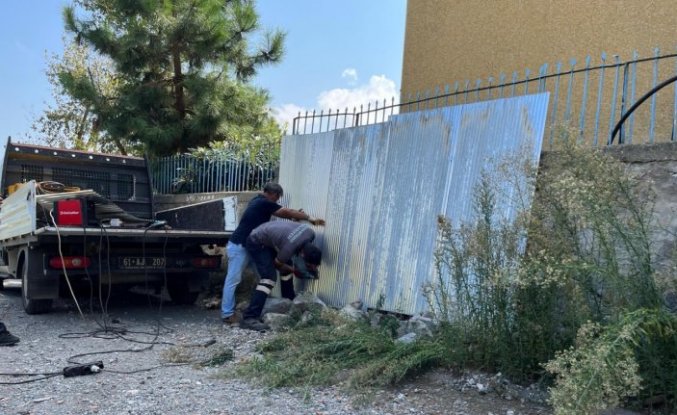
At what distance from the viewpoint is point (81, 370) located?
480 cm

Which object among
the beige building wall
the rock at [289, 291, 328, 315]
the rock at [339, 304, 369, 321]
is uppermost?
the beige building wall

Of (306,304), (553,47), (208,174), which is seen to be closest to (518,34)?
(553,47)

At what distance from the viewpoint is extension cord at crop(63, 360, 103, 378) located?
4762 mm

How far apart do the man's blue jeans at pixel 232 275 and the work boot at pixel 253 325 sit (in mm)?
388

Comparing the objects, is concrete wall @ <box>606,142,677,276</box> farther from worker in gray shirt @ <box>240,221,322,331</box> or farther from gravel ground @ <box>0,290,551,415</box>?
worker in gray shirt @ <box>240,221,322,331</box>

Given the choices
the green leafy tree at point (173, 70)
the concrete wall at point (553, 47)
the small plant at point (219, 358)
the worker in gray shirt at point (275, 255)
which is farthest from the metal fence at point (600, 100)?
the green leafy tree at point (173, 70)

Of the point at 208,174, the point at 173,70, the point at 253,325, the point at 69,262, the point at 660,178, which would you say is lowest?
the point at 253,325

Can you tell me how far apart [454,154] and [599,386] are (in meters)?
3.26

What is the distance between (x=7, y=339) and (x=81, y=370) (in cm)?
162

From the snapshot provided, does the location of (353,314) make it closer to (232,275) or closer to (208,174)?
(232,275)

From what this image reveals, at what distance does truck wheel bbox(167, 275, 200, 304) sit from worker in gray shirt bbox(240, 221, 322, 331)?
1.62 metres

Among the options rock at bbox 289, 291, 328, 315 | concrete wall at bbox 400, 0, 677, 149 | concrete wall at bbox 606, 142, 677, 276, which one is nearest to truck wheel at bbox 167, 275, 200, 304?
rock at bbox 289, 291, 328, 315

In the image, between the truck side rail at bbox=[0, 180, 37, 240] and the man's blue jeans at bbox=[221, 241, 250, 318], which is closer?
the truck side rail at bbox=[0, 180, 37, 240]

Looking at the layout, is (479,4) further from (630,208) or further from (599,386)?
(599,386)
